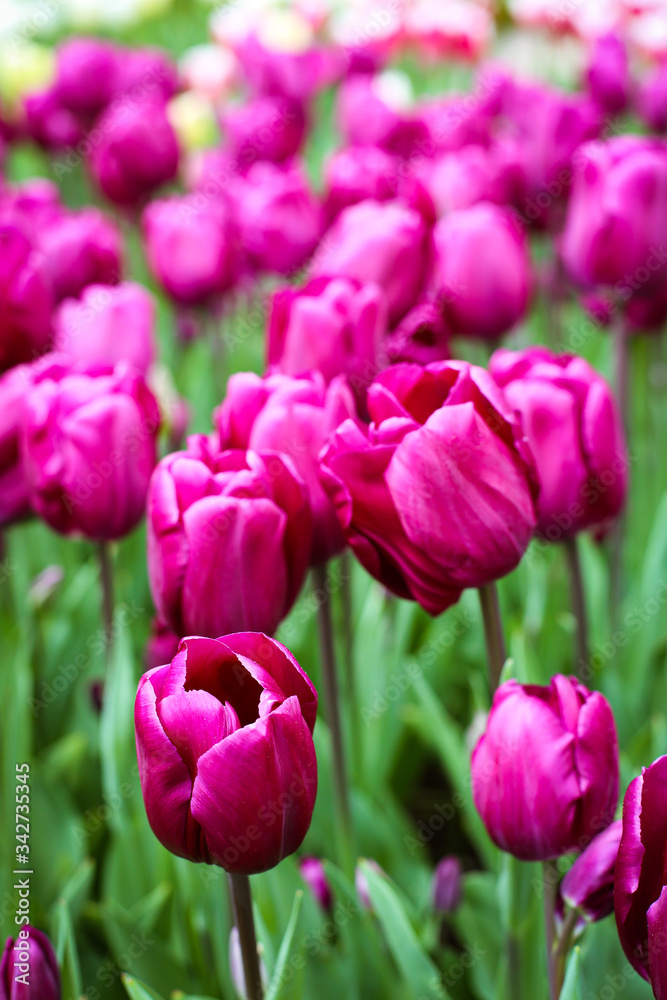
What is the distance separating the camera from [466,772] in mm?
989

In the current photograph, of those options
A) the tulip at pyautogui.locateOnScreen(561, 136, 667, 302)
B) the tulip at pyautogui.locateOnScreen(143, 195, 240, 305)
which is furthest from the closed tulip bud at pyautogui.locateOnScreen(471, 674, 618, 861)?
the tulip at pyautogui.locateOnScreen(143, 195, 240, 305)

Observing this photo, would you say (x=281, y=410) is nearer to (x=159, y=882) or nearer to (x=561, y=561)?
(x=159, y=882)

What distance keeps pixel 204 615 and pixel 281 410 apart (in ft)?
0.50

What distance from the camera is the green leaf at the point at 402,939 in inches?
29.3

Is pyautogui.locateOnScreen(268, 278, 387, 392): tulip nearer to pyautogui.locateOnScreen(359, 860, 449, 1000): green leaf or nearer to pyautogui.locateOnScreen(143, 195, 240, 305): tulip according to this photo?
pyautogui.locateOnScreen(359, 860, 449, 1000): green leaf

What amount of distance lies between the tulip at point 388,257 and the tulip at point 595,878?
25.8 inches

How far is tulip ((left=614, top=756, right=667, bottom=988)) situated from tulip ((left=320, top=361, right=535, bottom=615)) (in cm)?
18

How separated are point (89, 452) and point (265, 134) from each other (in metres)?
1.49

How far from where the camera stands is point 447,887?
0.91 meters

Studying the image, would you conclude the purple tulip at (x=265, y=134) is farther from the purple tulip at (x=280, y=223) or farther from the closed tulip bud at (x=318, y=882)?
the closed tulip bud at (x=318, y=882)

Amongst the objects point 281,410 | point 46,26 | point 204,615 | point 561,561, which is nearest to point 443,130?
point 561,561

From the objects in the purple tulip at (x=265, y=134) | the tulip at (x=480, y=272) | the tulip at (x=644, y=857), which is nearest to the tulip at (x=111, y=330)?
the tulip at (x=480, y=272)

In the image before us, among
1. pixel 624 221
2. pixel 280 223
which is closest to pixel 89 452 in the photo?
pixel 624 221

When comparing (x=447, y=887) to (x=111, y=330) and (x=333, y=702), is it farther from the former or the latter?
(x=111, y=330)
